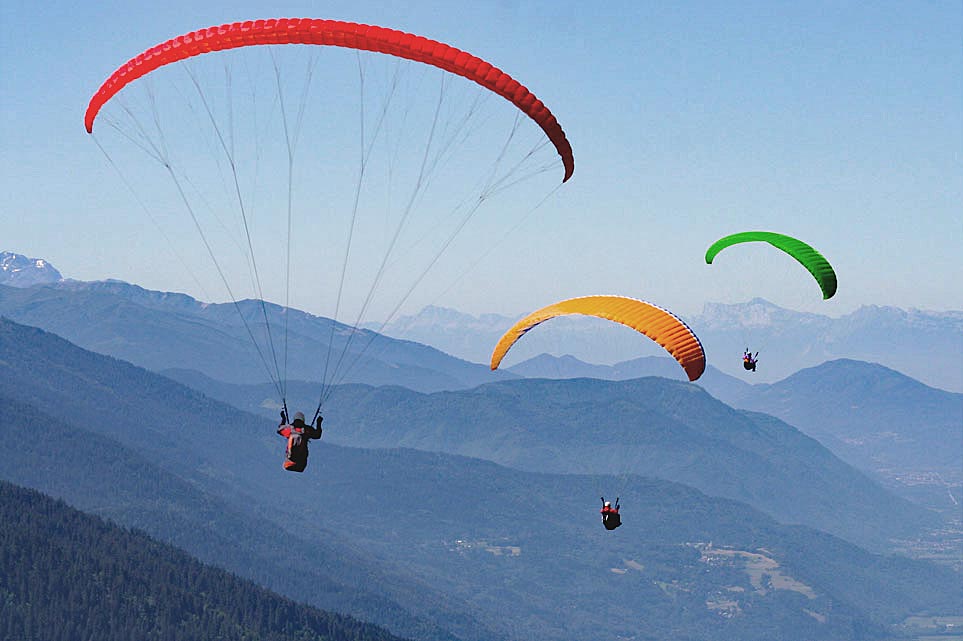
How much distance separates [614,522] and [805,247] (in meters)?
26.7

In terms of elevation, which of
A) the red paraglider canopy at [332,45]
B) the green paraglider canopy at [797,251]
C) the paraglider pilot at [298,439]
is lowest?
the paraglider pilot at [298,439]

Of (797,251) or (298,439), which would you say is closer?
(298,439)

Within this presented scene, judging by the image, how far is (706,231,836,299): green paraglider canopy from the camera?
2781 inches

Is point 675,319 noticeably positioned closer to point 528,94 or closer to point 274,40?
point 528,94

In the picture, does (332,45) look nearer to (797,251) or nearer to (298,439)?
(298,439)

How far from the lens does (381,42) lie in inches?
1620

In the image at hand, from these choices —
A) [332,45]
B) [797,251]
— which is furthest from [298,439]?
[797,251]

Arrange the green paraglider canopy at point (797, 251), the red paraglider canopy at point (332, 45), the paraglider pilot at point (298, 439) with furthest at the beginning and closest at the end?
1. the green paraglider canopy at point (797, 251)
2. the paraglider pilot at point (298, 439)
3. the red paraglider canopy at point (332, 45)

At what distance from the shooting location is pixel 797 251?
73.4m

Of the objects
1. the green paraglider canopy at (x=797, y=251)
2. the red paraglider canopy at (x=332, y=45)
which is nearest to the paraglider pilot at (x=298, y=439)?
the red paraglider canopy at (x=332, y=45)

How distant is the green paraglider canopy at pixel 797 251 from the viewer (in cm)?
7062

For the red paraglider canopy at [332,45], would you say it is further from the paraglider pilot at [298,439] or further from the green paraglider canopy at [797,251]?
the green paraglider canopy at [797,251]

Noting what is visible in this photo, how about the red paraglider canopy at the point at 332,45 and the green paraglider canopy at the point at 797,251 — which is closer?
the red paraglider canopy at the point at 332,45

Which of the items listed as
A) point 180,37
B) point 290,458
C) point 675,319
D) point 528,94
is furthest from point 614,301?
point 180,37
